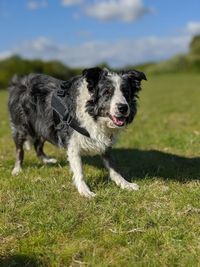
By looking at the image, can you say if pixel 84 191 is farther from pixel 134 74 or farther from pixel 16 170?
pixel 16 170

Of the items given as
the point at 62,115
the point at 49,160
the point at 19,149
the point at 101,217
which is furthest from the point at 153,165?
the point at 101,217

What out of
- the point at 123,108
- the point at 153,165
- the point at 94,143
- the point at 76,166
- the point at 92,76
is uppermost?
the point at 92,76

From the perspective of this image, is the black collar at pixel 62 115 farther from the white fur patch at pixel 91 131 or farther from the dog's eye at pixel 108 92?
the dog's eye at pixel 108 92

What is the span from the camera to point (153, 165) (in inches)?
330

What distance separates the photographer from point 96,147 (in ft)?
22.6

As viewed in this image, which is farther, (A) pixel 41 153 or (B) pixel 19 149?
(A) pixel 41 153

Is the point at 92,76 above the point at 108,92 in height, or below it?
above

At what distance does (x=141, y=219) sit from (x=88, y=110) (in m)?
1.87

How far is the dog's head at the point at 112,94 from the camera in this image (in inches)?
250

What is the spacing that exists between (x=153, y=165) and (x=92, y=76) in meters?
2.47

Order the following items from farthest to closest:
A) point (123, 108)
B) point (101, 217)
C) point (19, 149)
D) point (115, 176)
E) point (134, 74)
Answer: point (19, 149)
point (115, 176)
point (134, 74)
point (123, 108)
point (101, 217)

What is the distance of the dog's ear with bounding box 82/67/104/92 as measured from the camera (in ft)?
21.3

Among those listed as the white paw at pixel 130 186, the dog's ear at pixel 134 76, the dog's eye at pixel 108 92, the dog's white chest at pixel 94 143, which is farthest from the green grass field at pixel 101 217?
the dog's ear at pixel 134 76

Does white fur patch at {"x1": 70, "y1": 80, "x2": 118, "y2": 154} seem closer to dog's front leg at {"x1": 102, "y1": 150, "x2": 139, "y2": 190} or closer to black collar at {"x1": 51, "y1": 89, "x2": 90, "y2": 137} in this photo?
black collar at {"x1": 51, "y1": 89, "x2": 90, "y2": 137}
